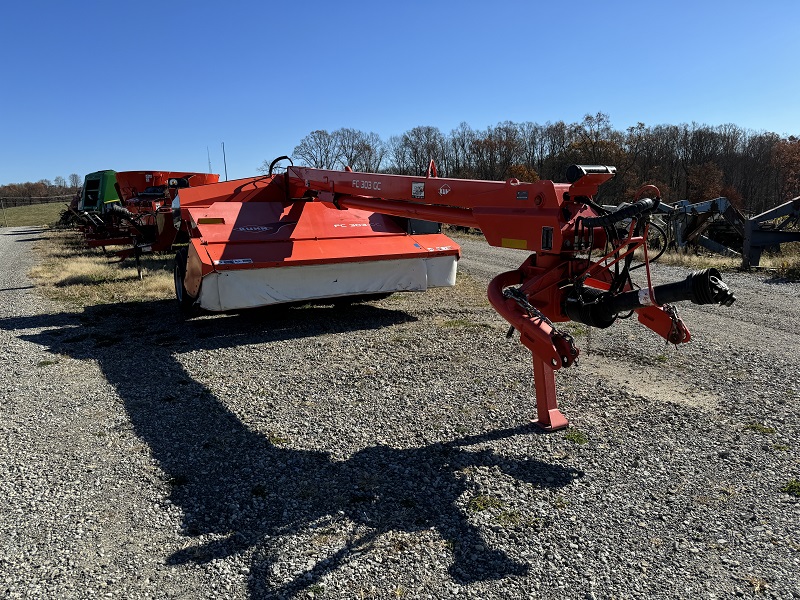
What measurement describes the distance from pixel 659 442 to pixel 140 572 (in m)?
3.06

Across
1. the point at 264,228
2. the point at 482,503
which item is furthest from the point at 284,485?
the point at 264,228

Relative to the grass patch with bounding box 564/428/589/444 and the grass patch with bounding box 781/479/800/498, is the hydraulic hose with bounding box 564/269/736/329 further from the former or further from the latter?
the grass patch with bounding box 781/479/800/498

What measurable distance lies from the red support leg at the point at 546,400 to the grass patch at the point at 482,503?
3.25 ft

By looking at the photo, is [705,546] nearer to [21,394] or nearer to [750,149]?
[21,394]

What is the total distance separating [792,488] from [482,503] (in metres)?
1.66

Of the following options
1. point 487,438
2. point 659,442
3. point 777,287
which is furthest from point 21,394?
point 777,287

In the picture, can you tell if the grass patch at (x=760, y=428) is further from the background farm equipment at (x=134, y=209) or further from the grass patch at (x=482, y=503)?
the background farm equipment at (x=134, y=209)

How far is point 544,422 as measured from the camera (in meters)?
4.15

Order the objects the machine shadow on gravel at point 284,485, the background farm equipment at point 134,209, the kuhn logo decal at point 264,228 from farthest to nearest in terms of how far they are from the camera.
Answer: the background farm equipment at point 134,209, the kuhn logo decal at point 264,228, the machine shadow on gravel at point 284,485

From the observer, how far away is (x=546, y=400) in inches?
163

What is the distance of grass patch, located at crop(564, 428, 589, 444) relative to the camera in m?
3.93

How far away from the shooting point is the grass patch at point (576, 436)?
155 inches

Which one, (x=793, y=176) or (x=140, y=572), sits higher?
(x=793, y=176)

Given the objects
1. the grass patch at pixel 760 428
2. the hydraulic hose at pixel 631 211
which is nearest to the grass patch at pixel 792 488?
the grass patch at pixel 760 428
